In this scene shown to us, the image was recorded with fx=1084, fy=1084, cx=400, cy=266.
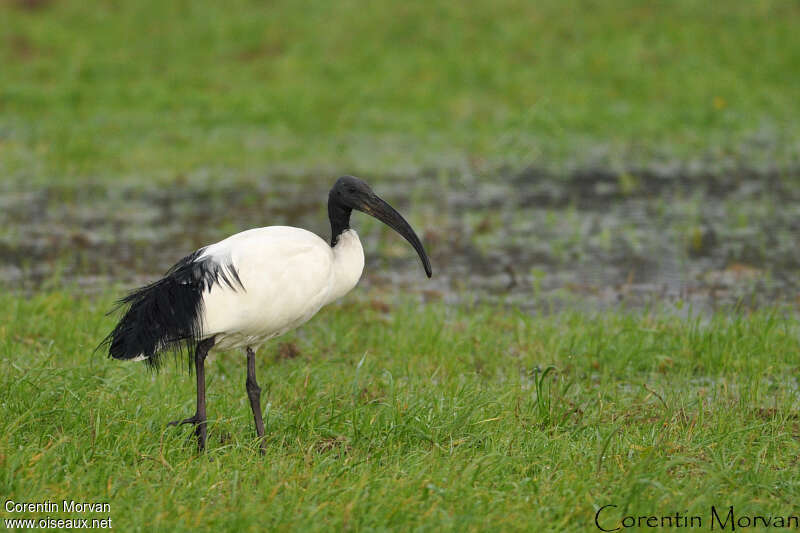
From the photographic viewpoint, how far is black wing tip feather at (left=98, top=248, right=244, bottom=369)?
495 centimetres

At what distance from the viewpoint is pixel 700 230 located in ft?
36.7

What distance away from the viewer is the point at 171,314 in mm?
4973

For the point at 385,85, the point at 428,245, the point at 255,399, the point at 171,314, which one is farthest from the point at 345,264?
the point at 385,85

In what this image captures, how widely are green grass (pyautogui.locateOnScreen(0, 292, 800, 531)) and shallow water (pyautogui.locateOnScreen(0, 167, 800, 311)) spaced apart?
1378 mm

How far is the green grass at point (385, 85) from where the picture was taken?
15727 millimetres

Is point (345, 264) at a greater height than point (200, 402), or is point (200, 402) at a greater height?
point (345, 264)

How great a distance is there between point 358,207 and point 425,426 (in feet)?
3.84

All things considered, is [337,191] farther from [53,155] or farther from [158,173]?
[53,155]

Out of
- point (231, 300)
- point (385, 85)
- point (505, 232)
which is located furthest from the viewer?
point (385, 85)

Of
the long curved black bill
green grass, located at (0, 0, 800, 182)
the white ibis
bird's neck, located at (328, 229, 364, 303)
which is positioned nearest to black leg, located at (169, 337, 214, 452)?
the white ibis

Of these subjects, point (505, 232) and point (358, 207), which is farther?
point (505, 232)

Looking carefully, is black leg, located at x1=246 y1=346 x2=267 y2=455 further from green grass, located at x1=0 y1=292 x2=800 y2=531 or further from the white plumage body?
the white plumage body

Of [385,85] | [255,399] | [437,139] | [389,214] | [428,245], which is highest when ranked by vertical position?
[385,85]

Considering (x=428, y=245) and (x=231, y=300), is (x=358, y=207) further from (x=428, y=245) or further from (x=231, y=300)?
(x=428, y=245)
